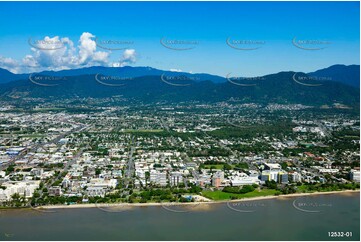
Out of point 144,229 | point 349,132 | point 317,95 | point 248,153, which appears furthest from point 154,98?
point 144,229

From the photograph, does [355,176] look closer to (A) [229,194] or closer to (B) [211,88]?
(A) [229,194]

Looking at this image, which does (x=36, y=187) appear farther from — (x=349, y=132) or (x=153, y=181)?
(x=349, y=132)

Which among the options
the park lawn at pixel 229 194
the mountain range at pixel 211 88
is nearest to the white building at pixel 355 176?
the park lawn at pixel 229 194

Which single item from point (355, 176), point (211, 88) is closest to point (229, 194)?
point (355, 176)

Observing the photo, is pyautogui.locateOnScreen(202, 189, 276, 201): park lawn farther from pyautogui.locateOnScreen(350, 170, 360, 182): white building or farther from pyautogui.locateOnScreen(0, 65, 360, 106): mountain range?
pyautogui.locateOnScreen(0, 65, 360, 106): mountain range

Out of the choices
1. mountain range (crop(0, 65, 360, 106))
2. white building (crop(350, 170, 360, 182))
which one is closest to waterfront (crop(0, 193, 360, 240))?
white building (crop(350, 170, 360, 182))

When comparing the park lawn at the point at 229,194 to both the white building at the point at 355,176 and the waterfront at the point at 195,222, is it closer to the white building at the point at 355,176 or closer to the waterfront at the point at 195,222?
the waterfront at the point at 195,222
